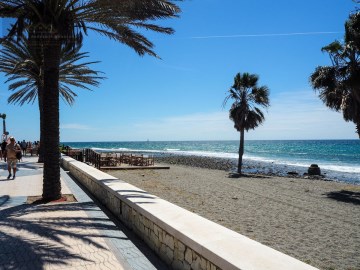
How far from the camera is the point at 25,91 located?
25.2m

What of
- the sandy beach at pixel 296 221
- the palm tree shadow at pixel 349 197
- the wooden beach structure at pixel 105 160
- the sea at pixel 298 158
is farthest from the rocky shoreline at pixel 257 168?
the sandy beach at pixel 296 221

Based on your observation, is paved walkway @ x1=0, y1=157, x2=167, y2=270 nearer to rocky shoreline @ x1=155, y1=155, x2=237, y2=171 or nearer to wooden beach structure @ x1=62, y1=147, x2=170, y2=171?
wooden beach structure @ x1=62, y1=147, x2=170, y2=171

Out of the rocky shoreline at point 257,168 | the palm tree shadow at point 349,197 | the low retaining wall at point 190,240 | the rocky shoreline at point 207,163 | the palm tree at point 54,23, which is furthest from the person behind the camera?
the rocky shoreline at point 207,163

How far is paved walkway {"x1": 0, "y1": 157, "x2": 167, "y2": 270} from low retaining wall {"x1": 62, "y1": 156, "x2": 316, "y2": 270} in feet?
0.83

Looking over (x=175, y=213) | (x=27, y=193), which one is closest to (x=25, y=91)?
(x=27, y=193)

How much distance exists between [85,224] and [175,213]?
2258mm

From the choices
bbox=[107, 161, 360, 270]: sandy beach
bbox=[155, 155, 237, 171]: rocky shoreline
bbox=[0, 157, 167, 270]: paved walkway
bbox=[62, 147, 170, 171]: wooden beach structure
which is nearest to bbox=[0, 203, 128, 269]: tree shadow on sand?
bbox=[0, 157, 167, 270]: paved walkway

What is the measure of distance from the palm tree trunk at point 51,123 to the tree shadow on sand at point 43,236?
3.30 feet

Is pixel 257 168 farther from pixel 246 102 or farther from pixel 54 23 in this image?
pixel 54 23

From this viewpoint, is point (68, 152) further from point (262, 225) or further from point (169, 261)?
point (169, 261)

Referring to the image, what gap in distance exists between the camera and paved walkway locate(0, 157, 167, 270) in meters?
4.29

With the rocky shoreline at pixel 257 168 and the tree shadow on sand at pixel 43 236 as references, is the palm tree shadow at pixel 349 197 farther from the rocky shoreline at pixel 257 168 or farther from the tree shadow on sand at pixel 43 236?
the rocky shoreline at pixel 257 168

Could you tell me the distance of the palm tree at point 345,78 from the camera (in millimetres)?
15656

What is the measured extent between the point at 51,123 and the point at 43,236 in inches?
149
